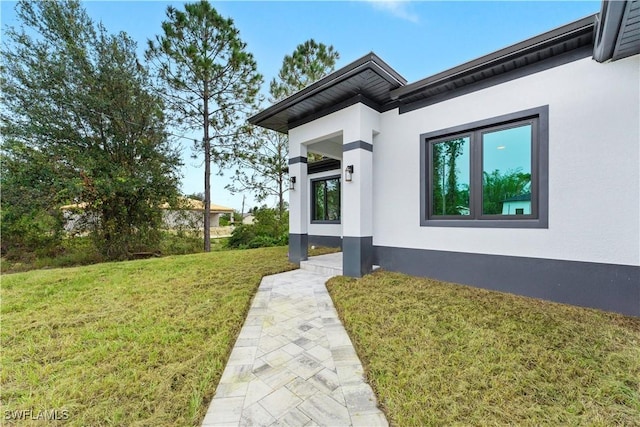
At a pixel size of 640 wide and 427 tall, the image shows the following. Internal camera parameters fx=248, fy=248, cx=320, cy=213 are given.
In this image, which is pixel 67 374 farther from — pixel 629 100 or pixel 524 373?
pixel 629 100

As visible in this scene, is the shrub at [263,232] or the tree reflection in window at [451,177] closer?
the tree reflection in window at [451,177]

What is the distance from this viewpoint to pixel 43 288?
4.70 meters

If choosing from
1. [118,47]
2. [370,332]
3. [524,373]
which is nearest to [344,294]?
[370,332]

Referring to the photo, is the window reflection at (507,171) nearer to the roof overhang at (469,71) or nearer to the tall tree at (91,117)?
the roof overhang at (469,71)

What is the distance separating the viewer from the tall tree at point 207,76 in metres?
9.66

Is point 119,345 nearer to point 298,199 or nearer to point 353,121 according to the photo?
point 298,199

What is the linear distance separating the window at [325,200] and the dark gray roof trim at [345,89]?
10.7 feet

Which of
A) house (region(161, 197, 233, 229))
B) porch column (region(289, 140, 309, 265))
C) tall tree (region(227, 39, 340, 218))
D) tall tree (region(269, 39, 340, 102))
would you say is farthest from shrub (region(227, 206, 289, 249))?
tall tree (region(269, 39, 340, 102))

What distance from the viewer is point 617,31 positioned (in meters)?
2.75

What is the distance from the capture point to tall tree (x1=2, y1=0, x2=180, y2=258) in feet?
24.8

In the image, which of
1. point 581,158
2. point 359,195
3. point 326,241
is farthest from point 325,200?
point 581,158

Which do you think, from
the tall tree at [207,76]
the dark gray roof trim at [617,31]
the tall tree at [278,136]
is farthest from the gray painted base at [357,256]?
the tall tree at [207,76]

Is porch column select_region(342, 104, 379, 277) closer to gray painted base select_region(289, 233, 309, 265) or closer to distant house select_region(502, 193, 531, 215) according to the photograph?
gray painted base select_region(289, 233, 309, 265)

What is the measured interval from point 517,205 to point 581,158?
971mm
